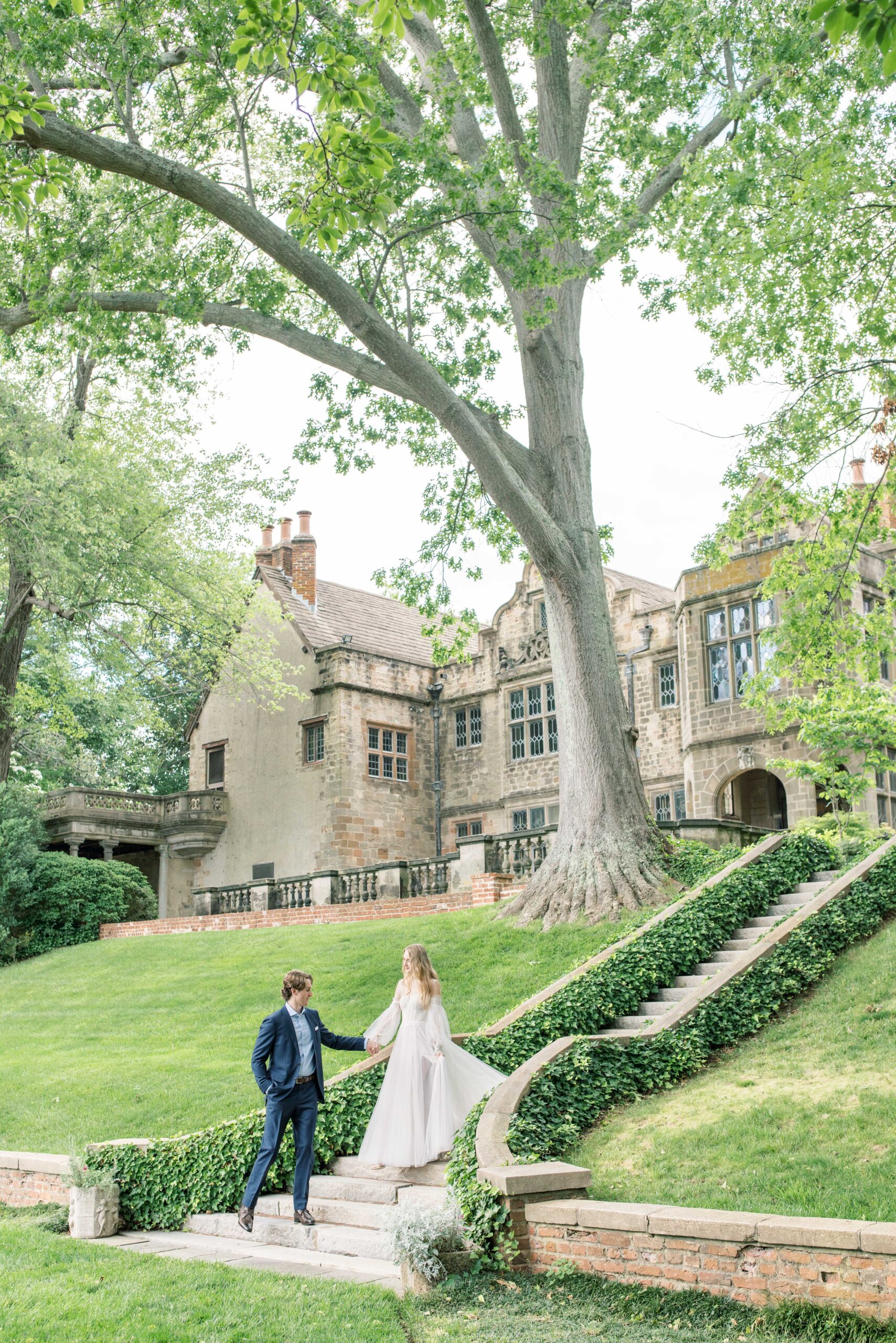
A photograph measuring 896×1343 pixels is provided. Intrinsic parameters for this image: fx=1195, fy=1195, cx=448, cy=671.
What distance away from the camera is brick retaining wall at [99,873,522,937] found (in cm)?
2041

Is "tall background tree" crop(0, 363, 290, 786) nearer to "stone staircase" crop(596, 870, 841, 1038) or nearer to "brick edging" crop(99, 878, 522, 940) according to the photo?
"brick edging" crop(99, 878, 522, 940)

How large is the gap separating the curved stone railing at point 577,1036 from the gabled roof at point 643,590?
15.1 meters

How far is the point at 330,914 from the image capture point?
23.4 metres

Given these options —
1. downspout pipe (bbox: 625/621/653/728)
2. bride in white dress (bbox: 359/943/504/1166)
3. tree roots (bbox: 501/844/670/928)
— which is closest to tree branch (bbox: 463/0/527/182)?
tree roots (bbox: 501/844/670/928)

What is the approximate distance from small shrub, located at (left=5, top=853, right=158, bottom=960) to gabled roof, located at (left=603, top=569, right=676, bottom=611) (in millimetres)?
13846

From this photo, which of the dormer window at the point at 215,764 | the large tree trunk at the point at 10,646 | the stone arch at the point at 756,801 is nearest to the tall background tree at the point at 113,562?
the large tree trunk at the point at 10,646

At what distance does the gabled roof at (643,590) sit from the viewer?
3095 cm

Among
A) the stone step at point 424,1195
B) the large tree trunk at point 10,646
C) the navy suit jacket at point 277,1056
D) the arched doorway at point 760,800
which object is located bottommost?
the stone step at point 424,1195

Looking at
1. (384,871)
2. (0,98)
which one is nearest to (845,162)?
(0,98)

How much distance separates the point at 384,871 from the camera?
77.4 ft

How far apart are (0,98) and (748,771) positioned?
2426cm

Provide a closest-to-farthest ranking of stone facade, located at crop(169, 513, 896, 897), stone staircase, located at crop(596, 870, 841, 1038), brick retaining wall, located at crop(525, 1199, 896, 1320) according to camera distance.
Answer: brick retaining wall, located at crop(525, 1199, 896, 1320) → stone staircase, located at crop(596, 870, 841, 1038) → stone facade, located at crop(169, 513, 896, 897)

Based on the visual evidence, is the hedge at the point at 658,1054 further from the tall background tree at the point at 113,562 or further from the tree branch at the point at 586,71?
the tall background tree at the point at 113,562

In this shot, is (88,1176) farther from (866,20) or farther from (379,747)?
(379,747)
